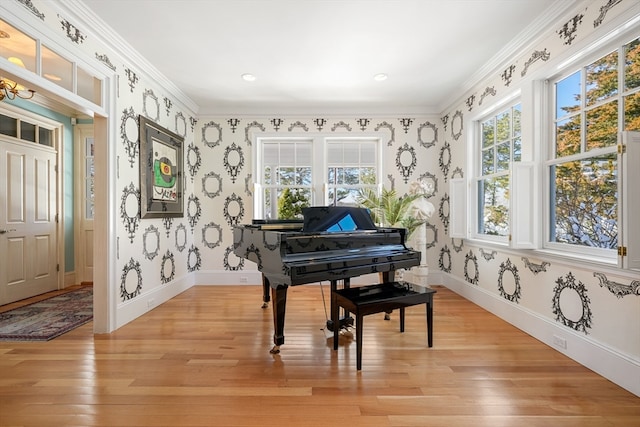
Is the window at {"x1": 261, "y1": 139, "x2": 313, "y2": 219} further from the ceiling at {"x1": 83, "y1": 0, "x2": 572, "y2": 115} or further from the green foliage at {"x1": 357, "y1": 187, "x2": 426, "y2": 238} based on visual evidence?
the green foliage at {"x1": 357, "y1": 187, "x2": 426, "y2": 238}

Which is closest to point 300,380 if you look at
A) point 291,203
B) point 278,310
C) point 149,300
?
point 278,310

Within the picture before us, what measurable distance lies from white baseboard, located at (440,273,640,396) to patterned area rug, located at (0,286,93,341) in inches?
157

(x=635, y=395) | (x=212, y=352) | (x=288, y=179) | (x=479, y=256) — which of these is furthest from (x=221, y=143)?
(x=635, y=395)

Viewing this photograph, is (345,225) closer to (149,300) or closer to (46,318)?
(149,300)

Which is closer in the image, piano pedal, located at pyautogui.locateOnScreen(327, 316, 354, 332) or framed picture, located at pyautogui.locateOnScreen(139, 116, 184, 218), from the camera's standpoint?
piano pedal, located at pyautogui.locateOnScreen(327, 316, 354, 332)

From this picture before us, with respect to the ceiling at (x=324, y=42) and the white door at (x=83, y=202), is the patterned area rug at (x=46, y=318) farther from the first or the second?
the ceiling at (x=324, y=42)

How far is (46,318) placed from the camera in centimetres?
325

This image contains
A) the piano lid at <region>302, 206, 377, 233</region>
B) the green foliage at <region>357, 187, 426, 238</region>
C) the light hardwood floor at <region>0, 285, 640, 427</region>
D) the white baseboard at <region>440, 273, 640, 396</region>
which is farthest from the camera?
the green foliage at <region>357, 187, 426, 238</region>

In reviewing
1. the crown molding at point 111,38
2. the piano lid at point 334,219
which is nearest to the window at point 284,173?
the crown molding at point 111,38

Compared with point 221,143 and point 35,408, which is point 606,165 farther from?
point 221,143

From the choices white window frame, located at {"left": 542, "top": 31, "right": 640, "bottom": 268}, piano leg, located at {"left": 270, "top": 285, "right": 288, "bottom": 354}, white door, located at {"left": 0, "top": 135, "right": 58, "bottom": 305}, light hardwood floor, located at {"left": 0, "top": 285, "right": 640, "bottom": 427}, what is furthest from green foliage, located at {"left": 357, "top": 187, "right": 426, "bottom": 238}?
white door, located at {"left": 0, "top": 135, "right": 58, "bottom": 305}

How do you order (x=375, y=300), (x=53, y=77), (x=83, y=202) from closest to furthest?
(x=375, y=300)
(x=53, y=77)
(x=83, y=202)

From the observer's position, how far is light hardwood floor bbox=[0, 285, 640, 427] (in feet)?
5.51

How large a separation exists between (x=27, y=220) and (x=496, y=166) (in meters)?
6.16
